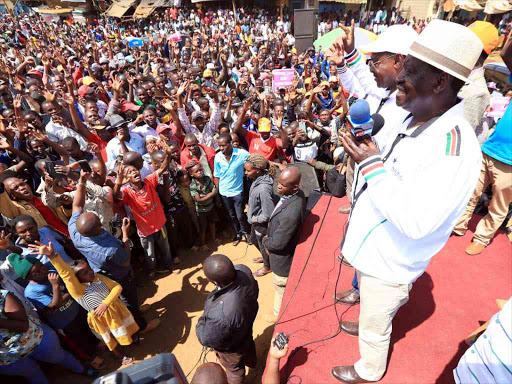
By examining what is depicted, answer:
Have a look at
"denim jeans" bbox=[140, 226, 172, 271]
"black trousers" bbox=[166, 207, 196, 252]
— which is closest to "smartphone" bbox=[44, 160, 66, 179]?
"denim jeans" bbox=[140, 226, 172, 271]

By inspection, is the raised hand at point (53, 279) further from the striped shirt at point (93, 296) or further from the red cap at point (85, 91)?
the red cap at point (85, 91)

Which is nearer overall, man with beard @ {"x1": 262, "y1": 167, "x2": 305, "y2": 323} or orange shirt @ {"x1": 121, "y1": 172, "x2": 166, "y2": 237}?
man with beard @ {"x1": 262, "y1": 167, "x2": 305, "y2": 323}

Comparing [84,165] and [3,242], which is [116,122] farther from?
[3,242]

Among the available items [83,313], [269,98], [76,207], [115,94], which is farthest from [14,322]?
[269,98]

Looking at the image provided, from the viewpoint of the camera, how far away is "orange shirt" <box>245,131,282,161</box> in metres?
5.02

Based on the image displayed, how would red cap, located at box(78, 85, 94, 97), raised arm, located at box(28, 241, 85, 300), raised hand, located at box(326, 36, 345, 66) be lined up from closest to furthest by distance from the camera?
1. raised arm, located at box(28, 241, 85, 300)
2. raised hand, located at box(326, 36, 345, 66)
3. red cap, located at box(78, 85, 94, 97)

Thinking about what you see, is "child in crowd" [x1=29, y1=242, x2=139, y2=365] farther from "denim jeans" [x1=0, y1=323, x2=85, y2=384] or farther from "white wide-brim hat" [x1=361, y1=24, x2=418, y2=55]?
"white wide-brim hat" [x1=361, y1=24, x2=418, y2=55]

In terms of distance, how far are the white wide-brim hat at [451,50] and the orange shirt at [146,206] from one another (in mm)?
3416

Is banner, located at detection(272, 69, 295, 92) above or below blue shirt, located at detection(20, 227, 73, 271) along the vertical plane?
above

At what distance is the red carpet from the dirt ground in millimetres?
1210

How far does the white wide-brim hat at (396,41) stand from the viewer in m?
2.41

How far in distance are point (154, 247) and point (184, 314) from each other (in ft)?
3.76

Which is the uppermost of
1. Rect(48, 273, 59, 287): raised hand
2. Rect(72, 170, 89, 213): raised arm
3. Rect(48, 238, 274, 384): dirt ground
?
Rect(72, 170, 89, 213): raised arm

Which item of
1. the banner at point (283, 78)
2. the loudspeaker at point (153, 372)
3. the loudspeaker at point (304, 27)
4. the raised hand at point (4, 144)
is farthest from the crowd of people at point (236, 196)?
the loudspeaker at point (304, 27)
